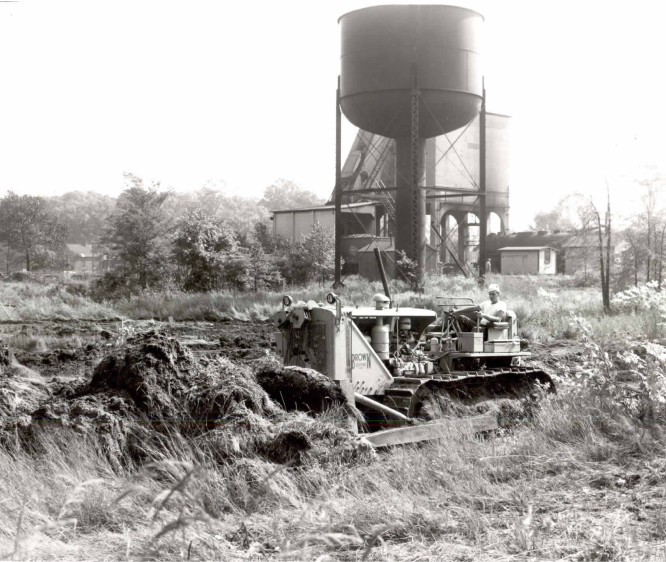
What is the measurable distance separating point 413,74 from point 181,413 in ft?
78.0

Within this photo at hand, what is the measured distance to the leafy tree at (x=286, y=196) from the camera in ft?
429

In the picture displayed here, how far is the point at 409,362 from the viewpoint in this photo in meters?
12.7

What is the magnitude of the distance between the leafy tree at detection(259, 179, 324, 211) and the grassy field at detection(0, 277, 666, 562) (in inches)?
4756

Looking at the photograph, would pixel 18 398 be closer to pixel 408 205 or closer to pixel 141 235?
pixel 408 205

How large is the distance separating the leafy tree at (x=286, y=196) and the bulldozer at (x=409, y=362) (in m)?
116

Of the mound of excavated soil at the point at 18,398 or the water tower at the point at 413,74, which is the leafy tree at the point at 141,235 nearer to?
the water tower at the point at 413,74

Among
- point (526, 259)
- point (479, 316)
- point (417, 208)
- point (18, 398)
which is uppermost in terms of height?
point (417, 208)

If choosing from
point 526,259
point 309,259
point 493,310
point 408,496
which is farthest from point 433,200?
point 408,496

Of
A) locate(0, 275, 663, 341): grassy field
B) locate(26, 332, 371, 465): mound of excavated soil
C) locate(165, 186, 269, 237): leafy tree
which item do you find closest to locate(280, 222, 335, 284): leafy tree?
locate(0, 275, 663, 341): grassy field

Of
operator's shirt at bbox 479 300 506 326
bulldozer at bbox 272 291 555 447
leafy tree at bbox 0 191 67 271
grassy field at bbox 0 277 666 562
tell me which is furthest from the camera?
leafy tree at bbox 0 191 67 271

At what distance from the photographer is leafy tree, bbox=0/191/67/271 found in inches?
2916

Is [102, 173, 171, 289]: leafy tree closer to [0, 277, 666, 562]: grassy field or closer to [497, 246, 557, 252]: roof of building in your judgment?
[497, 246, 557, 252]: roof of building

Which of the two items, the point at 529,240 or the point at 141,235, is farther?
the point at 529,240

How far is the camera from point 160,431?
334 inches
